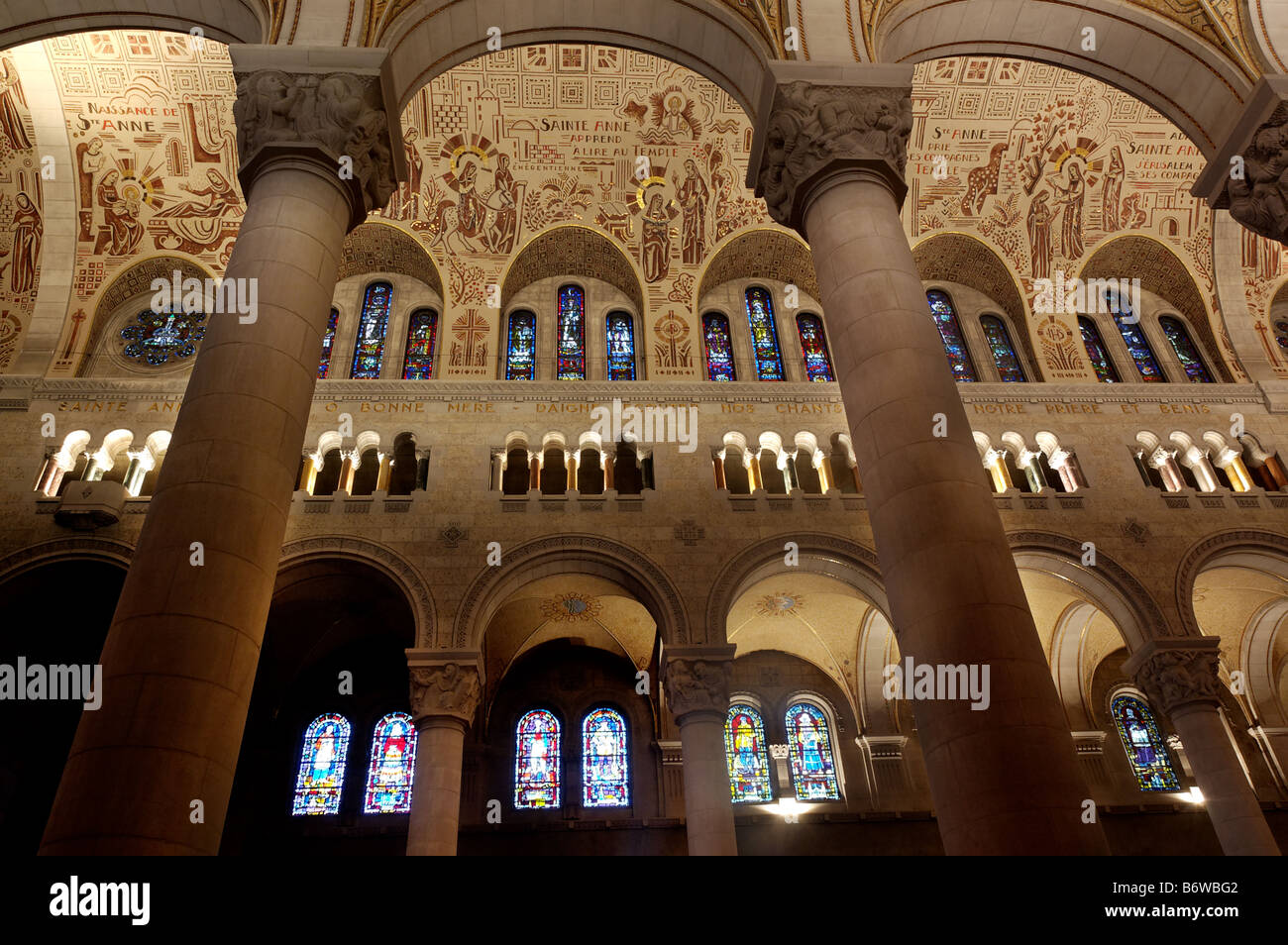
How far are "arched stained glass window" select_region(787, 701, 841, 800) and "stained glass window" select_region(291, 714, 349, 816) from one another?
757cm

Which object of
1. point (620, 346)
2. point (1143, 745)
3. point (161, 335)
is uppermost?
point (161, 335)

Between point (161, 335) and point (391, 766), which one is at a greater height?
point (161, 335)

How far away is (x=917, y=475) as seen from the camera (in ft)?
17.8

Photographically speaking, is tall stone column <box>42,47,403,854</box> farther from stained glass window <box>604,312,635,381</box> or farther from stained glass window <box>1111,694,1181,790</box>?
stained glass window <box>1111,694,1181,790</box>

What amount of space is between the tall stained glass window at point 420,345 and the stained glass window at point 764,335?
5.69 meters

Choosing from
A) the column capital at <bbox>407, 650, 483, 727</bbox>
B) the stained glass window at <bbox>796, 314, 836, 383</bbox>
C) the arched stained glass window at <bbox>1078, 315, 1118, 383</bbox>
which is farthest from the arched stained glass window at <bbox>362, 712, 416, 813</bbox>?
the arched stained glass window at <bbox>1078, 315, 1118, 383</bbox>

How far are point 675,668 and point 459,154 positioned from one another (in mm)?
9610

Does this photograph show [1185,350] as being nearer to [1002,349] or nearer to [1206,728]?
[1002,349]

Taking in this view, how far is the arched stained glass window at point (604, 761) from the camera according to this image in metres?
14.6

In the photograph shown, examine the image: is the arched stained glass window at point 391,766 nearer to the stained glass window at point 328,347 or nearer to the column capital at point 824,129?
the stained glass window at point 328,347

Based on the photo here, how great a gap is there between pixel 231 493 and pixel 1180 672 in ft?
39.1

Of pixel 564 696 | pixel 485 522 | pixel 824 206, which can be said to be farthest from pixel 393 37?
pixel 564 696

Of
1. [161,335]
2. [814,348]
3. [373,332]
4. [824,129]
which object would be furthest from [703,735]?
[161,335]
